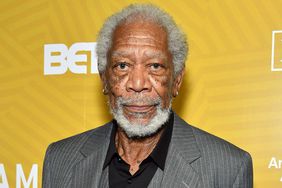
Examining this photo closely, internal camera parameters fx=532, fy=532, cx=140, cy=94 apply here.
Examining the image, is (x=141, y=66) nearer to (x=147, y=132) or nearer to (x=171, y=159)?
(x=147, y=132)

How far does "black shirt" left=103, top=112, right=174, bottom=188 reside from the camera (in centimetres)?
188

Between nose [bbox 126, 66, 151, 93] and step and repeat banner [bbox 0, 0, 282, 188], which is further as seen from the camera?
A: step and repeat banner [bbox 0, 0, 282, 188]

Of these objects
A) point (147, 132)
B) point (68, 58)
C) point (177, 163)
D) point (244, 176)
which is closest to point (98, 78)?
point (68, 58)

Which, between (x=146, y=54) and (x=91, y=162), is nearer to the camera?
(x=146, y=54)

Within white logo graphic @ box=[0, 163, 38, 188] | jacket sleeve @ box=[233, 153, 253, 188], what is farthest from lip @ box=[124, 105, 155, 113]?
white logo graphic @ box=[0, 163, 38, 188]

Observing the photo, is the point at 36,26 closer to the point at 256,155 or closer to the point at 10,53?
the point at 10,53

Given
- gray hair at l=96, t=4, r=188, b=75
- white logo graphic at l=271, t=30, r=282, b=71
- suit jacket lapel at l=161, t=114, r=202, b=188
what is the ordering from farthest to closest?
white logo graphic at l=271, t=30, r=282, b=71
gray hair at l=96, t=4, r=188, b=75
suit jacket lapel at l=161, t=114, r=202, b=188

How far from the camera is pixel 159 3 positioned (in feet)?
8.21

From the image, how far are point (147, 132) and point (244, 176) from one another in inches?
14.5

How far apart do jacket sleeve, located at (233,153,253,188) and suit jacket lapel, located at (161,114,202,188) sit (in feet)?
0.44

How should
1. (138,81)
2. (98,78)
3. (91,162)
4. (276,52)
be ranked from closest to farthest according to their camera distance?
(138,81) < (91,162) < (276,52) < (98,78)

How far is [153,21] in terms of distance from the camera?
1.92m

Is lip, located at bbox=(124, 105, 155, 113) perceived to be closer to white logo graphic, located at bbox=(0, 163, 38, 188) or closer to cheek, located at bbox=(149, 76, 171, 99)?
cheek, located at bbox=(149, 76, 171, 99)

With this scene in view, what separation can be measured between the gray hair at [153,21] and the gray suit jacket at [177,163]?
0.24 metres
